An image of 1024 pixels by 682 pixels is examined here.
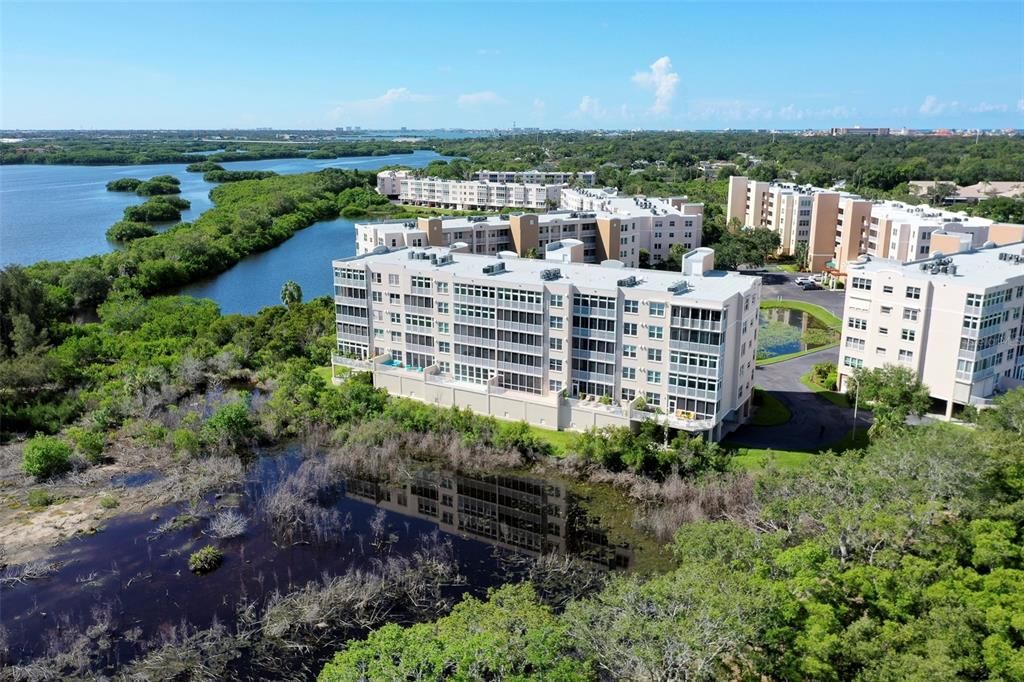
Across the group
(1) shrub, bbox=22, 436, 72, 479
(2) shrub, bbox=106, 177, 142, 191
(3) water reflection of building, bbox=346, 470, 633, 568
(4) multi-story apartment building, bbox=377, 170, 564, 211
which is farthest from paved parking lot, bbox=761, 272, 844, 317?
(2) shrub, bbox=106, 177, 142, 191

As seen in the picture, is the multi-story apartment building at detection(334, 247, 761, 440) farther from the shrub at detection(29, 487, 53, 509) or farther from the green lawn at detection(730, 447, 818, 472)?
the shrub at detection(29, 487, 53, 509)

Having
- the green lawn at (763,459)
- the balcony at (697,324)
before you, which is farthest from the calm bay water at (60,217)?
the green lawn at (763,459)

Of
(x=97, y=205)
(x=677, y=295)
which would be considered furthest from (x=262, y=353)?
(x=97, y=205)

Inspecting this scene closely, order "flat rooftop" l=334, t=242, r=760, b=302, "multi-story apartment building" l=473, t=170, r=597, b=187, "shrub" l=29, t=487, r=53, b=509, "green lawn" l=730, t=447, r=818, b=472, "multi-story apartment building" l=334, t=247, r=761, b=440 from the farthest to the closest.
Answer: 1. "multi-story apartment building" l=473, t=170, r=597, b=187
2. "flat rooftop" l=334, t=242, r=760, b=302
3. "multi-story apartment building" l=334, t=247, r=761, b=440
4. "green lawn" l=730, t=447, r=818, b=472
5. "shrub" l=29, t=487, r=53, b=509

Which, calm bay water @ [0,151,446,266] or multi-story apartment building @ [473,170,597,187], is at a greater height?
multi-story apartment building @ [473,170,597,187]

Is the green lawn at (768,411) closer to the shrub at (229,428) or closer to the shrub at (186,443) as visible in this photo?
the shrub at (229,428)

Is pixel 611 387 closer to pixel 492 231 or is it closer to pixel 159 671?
pixel 159 671
